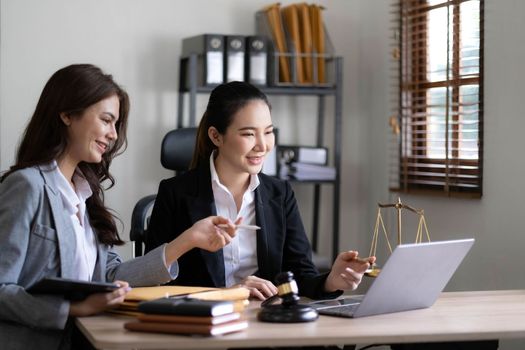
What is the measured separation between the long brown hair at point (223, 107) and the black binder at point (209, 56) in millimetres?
1393

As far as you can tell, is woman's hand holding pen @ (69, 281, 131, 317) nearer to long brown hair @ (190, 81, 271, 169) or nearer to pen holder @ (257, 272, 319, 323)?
pen holder @ (257, 272, 319, 323)

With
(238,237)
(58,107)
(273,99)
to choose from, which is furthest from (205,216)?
(273,99)

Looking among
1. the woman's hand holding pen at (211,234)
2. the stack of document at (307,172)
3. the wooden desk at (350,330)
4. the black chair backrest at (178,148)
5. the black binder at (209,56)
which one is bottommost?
the wooden desk at (350,330)

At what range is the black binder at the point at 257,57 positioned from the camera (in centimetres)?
432

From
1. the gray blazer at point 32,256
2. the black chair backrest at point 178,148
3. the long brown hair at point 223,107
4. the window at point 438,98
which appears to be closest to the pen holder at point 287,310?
the gray blazer at point 32,256

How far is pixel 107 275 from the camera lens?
250 centimetres

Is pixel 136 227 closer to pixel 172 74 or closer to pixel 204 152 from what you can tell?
pixel 204 152

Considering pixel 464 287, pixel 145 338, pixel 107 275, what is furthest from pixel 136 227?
pixel 464 287

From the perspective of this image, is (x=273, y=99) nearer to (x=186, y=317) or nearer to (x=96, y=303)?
(x=96, y=303)

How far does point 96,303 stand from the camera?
2117 mm

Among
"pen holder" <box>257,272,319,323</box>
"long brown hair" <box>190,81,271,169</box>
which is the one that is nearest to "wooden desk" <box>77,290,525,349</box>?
"pen holder" <box>257,272,319,323</box>

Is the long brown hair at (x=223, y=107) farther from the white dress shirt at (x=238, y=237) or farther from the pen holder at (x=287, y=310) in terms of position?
the pen holder at (x=287, y=310)

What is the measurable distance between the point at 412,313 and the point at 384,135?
2390 mm

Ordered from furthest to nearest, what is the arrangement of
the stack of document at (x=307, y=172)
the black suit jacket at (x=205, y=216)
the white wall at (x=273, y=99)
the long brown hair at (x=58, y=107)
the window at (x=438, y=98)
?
1. the stack of document at (x=307, y=172)
2. the window at (x=438, y=98)
3. the white wall at (x=273, y=99)
4. the black suit jacket at (x=205, y=216)
5. the long brown hair at (x=58, y=107)
